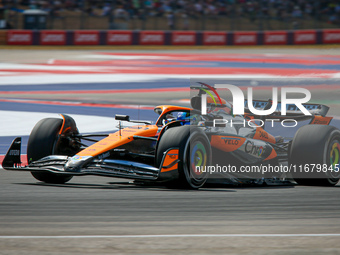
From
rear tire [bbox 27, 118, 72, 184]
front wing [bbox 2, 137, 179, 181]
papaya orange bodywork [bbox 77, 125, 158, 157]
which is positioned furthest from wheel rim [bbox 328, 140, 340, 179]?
rear tire [bbox 27, 118, 72, 184]

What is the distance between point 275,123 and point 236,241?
259 cm

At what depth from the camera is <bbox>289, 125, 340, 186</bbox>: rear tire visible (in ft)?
23.5

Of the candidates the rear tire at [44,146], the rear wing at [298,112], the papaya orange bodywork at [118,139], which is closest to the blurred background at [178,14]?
the rear tire at [44,146]

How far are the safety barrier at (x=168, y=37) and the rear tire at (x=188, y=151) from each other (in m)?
24.9

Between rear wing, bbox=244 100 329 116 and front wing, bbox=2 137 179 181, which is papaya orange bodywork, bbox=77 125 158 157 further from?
rear wing, bbox=244 100 329 116

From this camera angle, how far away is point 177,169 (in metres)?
6.75

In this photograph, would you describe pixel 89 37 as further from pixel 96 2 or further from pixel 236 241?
pixel 236 241

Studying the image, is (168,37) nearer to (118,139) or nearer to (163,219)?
(118,139)

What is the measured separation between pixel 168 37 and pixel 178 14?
1829 millimetres

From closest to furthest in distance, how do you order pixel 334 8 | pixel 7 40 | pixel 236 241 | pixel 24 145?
pixel 236 241
pixel 24 145
pixel 7 40
pixel 334 8

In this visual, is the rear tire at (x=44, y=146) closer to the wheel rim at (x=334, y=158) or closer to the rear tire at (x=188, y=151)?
the rear tire at (x=188, y=151)

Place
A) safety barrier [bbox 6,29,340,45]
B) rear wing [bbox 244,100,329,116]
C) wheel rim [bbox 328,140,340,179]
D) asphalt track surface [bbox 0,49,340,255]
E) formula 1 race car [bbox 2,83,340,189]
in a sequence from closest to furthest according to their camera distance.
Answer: asphalt track surface [bbox 0,49,340,255], formula 1 race car [bbox 2,83,340,189], rear wing [bbox 244,100,329,116], wheel rim [bbox 328,140,340,179], safety barrier [bbox 6,29,340,45]

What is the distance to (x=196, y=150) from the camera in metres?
6.93

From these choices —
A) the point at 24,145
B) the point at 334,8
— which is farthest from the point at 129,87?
the point at 334,8
